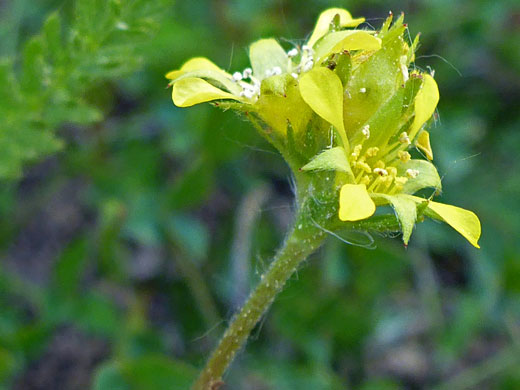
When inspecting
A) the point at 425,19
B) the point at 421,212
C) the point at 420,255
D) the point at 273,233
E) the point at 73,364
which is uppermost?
the point at 421,212

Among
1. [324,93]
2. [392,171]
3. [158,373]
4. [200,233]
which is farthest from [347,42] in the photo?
[200,233]

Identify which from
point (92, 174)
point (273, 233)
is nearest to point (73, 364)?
point (92, 174)

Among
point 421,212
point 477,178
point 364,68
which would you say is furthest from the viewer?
point 477,178

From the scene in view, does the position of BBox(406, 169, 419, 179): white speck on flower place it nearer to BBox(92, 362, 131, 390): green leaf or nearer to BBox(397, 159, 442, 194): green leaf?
BBox(397, 159, 442, 194): green leaf

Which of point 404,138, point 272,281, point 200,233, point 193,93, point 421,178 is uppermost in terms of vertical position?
point 193,93

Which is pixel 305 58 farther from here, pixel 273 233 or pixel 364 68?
pixel 273 233

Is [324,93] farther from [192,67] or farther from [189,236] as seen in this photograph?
[189,236]
